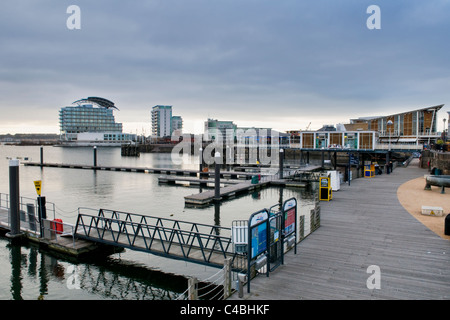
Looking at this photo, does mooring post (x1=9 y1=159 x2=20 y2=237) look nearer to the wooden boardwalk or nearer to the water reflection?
the water reflection

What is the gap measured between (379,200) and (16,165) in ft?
71.1

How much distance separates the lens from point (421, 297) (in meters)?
8.30

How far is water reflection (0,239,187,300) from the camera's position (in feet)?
42.6

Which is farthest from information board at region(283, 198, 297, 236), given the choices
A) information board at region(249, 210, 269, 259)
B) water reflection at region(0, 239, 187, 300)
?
water reflection at region(0, 239, 187, 300)

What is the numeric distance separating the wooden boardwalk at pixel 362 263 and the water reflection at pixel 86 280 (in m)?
5.24

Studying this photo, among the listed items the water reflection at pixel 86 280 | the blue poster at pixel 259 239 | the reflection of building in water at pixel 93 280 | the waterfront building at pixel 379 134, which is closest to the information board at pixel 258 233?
the blue poster at pixel 259 239

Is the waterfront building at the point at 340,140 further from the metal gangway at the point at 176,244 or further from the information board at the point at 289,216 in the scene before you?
the information board at the point at 289,216

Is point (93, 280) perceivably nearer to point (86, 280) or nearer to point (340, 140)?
point (86, 280)

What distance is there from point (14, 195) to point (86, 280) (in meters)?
6.79

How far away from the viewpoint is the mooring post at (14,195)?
1716 centimetres

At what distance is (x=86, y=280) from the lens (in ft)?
46.4

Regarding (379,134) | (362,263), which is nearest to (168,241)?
(362,263)
